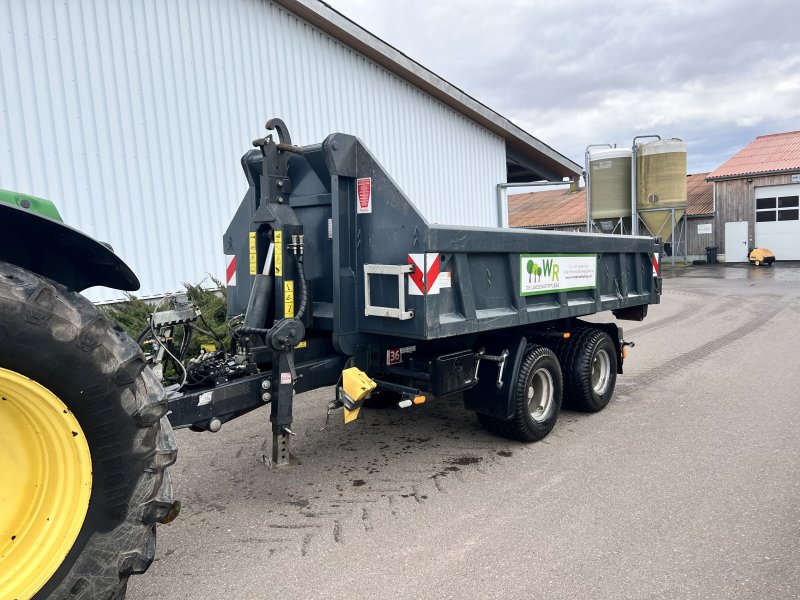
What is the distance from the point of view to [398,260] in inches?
164

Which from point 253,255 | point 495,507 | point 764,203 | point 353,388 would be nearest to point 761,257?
point 764,203

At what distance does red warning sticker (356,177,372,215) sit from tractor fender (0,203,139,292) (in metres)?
1.72

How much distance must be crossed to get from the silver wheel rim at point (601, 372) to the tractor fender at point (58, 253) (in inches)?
189

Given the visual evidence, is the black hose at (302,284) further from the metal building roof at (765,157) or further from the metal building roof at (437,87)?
the metal building roof at (765,157)

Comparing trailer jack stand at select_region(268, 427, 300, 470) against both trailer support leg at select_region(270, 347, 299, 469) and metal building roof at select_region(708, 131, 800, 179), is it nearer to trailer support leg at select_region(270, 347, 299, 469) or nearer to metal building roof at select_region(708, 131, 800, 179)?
trailer support leg at select_region(270, 347, 299, 469)

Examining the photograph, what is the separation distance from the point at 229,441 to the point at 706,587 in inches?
149

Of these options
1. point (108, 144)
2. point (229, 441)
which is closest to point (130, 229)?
point (108, 144)

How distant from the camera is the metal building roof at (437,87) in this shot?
10383 mm

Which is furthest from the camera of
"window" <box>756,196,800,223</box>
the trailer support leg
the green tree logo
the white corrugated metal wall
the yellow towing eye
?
"window" <box>756,196,800,223</box>

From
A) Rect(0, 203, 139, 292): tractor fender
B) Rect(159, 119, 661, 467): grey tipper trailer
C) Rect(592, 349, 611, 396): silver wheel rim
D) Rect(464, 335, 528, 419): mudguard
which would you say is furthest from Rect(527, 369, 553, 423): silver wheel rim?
Rect(0, 203, 139, 292): tractor fender

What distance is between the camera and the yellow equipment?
27172 millimetres

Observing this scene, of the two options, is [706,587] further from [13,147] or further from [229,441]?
[13,147]

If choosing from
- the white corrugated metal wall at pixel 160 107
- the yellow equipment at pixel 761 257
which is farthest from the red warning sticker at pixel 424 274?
the yellow equipment at pixel 761 257

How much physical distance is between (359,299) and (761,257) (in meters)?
28.0
